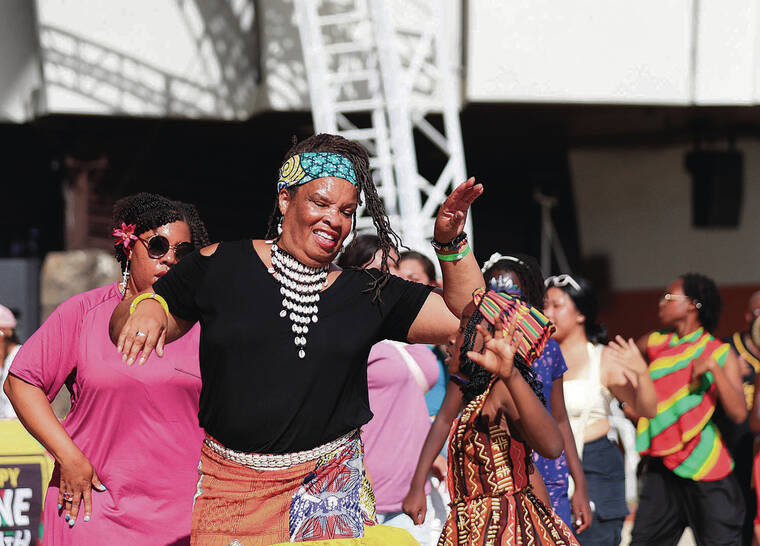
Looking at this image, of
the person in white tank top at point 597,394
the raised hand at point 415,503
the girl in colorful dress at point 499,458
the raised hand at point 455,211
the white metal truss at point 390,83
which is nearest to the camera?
the raised hand at point 455,211

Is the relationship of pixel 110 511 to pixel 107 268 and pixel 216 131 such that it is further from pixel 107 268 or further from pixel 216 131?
pixel 216 131

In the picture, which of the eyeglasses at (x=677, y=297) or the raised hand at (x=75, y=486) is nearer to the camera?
the raised hand at (x=75, y=486)

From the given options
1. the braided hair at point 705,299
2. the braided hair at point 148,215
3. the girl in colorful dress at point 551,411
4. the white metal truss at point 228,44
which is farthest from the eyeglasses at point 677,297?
the white metal truss at point 228,44

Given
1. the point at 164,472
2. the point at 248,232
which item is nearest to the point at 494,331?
the point at 164,472

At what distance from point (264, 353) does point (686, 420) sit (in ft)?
12.9

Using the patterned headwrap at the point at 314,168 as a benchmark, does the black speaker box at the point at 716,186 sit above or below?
below

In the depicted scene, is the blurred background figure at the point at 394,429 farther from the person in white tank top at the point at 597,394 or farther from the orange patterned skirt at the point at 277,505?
the orange patterned skirt at the point at 277,505

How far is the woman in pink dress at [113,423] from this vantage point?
4.04 meters

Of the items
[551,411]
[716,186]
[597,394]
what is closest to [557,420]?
[551,411]

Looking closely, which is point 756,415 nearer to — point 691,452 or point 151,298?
point 691,452

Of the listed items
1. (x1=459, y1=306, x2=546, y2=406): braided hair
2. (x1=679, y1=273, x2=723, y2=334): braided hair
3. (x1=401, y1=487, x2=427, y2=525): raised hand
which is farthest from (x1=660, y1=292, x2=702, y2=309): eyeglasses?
(x1=459, y1=306, x2=546, y2=406): braided hair

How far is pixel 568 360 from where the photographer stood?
20.2 feet

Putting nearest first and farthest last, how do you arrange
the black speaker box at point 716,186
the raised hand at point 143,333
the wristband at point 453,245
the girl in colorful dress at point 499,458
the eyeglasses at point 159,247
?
the raised hand at point 143,333, the wristband at point 453,245, the girl in colorful dress at point 499,458, the eyeglasses at point 159,247, the black speaker box at point 716,186

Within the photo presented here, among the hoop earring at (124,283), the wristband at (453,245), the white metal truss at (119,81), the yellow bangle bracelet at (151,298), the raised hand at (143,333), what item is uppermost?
the white metal truss at (119,81)
